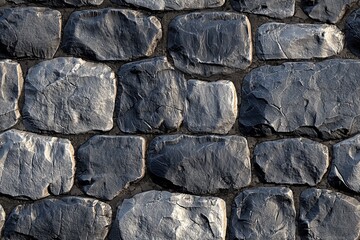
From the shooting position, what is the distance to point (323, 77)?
2250mm

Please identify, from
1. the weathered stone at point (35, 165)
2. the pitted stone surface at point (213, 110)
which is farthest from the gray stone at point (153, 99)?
the weathered stone at point (35, 165)

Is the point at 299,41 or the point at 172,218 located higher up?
the point at 299,41

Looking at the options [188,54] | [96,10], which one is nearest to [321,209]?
[188,54]

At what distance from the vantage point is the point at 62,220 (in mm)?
2283

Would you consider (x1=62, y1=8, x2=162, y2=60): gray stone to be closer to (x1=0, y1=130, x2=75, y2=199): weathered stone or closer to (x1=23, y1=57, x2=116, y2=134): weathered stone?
(x1=23, y1=57, x2=116, y2=134): weathered stone

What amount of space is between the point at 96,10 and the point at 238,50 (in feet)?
1.39

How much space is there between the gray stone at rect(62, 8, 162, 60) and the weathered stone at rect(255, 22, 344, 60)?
1.02 ft

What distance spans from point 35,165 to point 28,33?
38 centimetres

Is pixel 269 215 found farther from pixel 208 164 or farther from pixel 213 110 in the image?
pixel 213 110

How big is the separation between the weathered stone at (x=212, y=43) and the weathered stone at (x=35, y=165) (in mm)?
423

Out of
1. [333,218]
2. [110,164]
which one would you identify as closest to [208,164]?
[110,164]

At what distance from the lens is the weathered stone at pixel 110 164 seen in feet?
7.47

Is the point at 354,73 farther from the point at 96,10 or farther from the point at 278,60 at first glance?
the point at 96,10

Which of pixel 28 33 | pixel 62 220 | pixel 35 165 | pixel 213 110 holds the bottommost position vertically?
pixel 62 220
